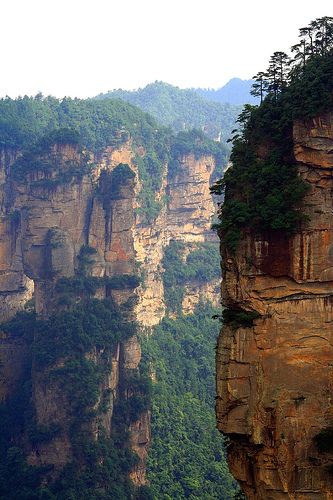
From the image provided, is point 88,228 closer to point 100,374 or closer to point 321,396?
point 100,374

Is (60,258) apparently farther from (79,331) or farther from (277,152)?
(277,152)

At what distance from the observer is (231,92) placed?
7057 inches

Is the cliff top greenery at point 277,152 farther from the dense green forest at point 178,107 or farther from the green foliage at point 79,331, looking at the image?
the dense green forest at point 178,107

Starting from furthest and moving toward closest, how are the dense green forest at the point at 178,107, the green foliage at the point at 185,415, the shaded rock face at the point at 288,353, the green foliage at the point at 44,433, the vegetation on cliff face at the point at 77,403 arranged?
the dense green forest at the point at 178,107 → the green foliage at the point at 185,415 → the green foliage at the point at 44,433 → the vegetation on cliff face at the point at 77,403 → the shaded rock face at the point at 288,353

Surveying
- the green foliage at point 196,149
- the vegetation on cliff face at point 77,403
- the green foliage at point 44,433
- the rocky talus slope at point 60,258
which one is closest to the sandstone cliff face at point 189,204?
the green foliage at point 196,149

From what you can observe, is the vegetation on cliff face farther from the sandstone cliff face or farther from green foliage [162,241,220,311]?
the sandstone cliff face

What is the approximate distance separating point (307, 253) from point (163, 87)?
115 m

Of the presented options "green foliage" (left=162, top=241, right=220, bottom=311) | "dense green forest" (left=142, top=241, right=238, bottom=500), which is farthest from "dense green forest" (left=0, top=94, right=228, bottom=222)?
"dense green forest" (left=142, top=241, right=238, bottom=500)

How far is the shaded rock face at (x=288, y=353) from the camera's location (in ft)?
63.7

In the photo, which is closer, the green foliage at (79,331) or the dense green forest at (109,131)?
the green foliage at (79,331)

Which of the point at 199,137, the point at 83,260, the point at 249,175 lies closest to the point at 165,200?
the point at 199,137

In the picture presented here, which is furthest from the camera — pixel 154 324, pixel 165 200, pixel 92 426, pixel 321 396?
pixel 165 200

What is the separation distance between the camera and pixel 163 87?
13212 centimetres

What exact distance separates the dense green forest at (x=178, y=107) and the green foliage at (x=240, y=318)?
89.1 m
